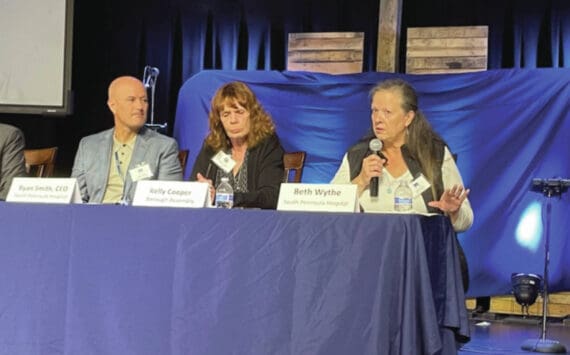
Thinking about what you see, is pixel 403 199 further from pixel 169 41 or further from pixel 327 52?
pixel 169 41

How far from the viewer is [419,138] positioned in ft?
10.8

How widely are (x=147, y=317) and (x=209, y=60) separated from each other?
4498 millimetres

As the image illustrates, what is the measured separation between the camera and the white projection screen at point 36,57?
630cm

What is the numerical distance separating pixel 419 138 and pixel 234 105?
26.7 inches

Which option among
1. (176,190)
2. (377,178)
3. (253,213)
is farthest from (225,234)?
(377,178)

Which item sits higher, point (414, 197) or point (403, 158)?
point (403, 158)

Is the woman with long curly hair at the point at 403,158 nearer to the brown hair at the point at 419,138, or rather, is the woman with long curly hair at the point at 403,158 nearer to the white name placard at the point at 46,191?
the brown hair at the point at 419,138

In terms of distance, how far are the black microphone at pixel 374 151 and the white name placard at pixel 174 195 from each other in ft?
1.83

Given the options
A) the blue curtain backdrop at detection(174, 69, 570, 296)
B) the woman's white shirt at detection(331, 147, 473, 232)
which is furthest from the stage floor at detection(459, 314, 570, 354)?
the woman's white shirt at detection(331, 147, 473, 232)

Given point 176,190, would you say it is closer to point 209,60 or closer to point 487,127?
point 487,127

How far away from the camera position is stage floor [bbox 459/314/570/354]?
452 cm

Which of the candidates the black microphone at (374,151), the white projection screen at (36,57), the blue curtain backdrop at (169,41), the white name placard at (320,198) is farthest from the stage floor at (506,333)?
the white projection screen at (36,57)

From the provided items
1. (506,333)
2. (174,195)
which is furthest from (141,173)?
(506,333)

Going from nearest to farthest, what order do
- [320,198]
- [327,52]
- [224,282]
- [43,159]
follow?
[224,282] → [320,198] → [43,159] → [327,52]
